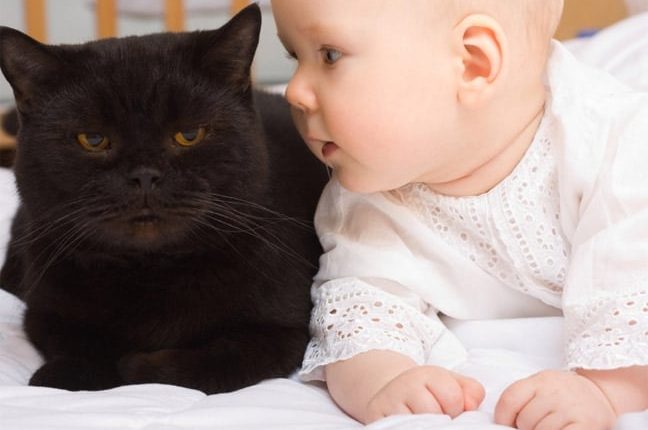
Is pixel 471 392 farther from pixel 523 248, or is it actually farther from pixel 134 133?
pixel 134 133

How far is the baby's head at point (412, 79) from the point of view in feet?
3.26

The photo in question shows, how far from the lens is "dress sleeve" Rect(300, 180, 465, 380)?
3.39 ft

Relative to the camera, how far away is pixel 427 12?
99 centimetres

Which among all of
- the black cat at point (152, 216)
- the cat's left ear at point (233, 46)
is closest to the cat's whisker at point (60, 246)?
the black cat at point (152, 216)

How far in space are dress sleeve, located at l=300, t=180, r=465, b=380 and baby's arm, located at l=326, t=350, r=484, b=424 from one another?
0.09 feet

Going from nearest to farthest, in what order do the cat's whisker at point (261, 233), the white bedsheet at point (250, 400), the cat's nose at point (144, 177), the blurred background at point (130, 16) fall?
1. the white bedsheet at point (250, 400)
2. the cat's nose at point (144, 177)
3. the cat's whisker at point (261, 233)
4. the blurred background at point (130, 16)

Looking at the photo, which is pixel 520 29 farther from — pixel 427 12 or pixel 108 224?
pixel 108 224

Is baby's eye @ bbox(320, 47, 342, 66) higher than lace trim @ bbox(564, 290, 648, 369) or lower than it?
higher

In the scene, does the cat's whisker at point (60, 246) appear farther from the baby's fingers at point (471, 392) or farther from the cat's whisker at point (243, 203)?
the baby's fingers at point (471, 392)

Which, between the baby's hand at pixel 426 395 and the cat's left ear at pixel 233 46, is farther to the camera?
the cat's left ear at pixel 233 46

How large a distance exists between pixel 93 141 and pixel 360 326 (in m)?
0.40

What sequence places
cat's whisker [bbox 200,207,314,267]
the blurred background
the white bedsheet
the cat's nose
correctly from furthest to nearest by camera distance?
the blurred background, cat's whisker [bbox 200,207,314,267], the cat's nose, the white bedsheet

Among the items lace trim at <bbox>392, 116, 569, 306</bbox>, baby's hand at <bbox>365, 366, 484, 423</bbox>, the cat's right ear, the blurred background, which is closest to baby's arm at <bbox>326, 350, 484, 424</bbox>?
baby's hand at <bbox>365, 366, 484, 423</bbox>

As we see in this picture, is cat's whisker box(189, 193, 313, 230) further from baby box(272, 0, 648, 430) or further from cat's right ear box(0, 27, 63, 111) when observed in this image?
cat's right ear box(0, 27, 63, 111)
